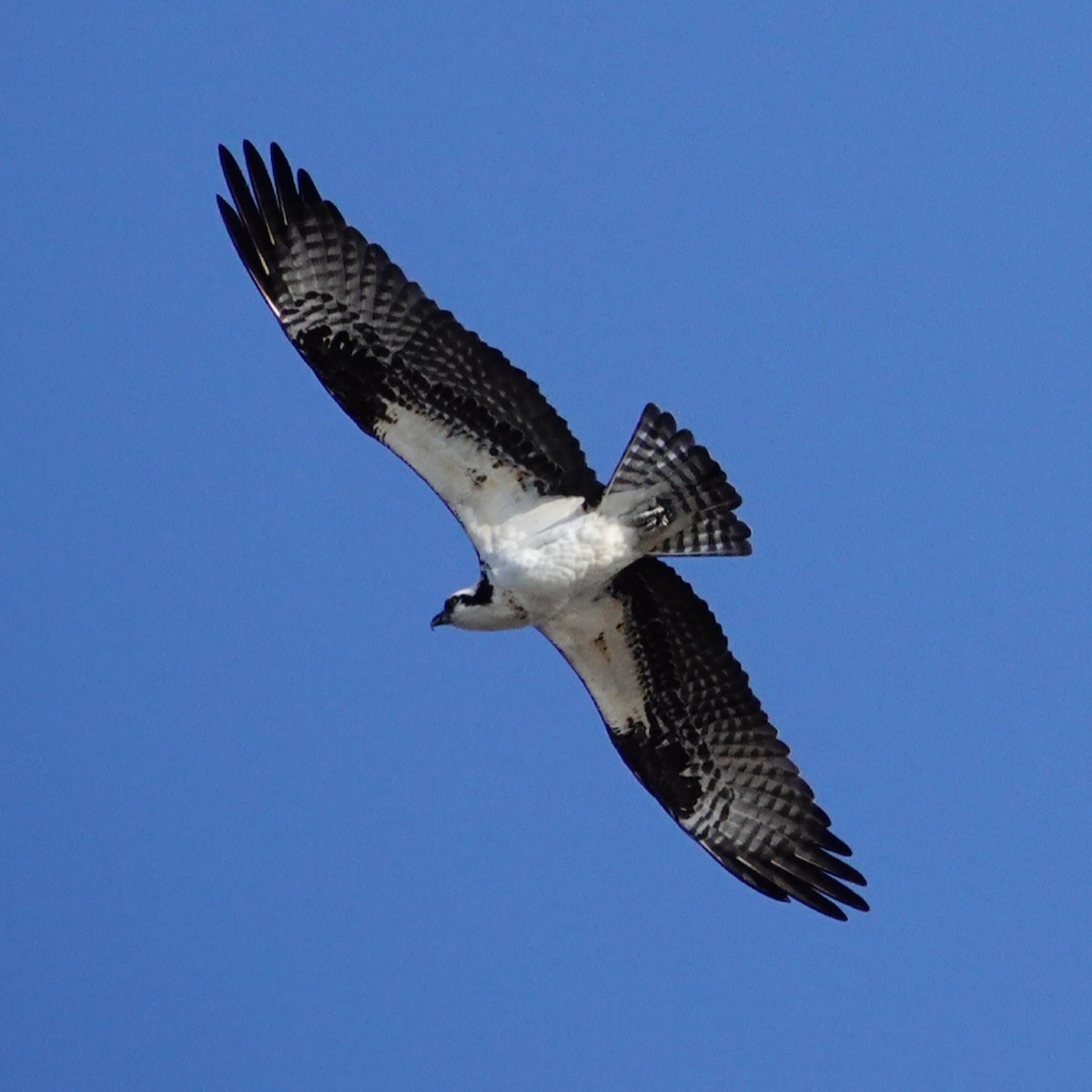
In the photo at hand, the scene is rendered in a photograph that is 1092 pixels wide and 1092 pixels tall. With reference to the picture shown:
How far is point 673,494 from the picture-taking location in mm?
8336

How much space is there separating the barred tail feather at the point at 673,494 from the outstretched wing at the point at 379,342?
30 cm

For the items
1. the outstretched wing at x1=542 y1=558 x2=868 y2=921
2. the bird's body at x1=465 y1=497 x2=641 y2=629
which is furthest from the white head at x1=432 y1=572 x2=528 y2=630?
the outstretched wing at x1=542 y1=558 x2=868 y2=921

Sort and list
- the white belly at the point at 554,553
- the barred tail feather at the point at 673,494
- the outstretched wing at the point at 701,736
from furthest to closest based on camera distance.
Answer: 1. the outstretched wing at the point at 701,736
2. the white belly at the point at 554,553
3. the barred tail feather at the point at 673,494

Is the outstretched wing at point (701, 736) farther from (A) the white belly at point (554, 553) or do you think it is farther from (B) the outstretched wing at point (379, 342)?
(B) the outstretched wing at point (379, 342)

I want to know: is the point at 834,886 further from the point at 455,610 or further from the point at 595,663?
the point at 455,610

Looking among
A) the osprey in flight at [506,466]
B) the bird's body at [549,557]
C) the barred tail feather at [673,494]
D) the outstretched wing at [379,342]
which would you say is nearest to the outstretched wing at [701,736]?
the osprey in flight at [506,466]

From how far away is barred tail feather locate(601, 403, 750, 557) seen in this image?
8.28m

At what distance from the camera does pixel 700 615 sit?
878cm

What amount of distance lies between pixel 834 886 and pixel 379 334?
106 inches

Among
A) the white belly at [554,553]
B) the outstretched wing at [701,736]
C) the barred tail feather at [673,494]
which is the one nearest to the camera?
the barred tail feather at [673,494]

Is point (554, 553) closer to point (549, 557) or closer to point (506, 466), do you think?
point (549, 557)

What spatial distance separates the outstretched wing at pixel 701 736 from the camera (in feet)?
28.9

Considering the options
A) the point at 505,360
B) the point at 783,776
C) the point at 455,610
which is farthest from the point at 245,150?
the point at 783,776

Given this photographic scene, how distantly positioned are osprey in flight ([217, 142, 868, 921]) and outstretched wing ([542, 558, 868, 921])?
11 millimetres
